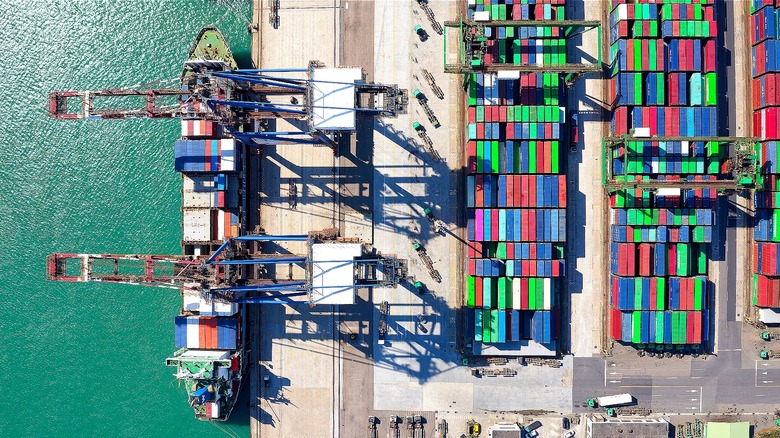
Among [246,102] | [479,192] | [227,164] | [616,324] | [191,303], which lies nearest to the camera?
[246,102]

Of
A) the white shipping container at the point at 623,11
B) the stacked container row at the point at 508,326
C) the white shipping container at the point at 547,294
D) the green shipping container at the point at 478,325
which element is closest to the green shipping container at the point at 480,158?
the white shipping container at the point at 547,294

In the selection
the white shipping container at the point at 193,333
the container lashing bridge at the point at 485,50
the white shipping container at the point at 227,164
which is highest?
the container lashing bridge at the point at 485,50

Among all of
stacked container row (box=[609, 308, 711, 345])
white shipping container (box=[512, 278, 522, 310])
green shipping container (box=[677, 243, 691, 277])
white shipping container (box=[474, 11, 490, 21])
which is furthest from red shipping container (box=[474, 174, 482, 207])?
green shipping container (box=[677, 243, 691, 277])

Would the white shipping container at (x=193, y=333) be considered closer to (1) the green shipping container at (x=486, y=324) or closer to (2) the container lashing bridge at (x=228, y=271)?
(2) the container lashing bridge at (x=228, y=271)

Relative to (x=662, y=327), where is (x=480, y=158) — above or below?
above

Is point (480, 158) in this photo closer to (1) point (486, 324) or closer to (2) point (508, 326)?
(1) point (486, 324)

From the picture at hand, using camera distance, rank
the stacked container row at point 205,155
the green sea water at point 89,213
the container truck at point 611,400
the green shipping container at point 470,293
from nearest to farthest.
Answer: the stacked container row at point 205,155
the green shipping container at point 470,293
the container truck at point 611,400
the green sea water at point 89,213

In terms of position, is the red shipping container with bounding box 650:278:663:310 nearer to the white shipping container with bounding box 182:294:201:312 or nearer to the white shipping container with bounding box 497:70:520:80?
the white shipping container with bounding box 497:70:520:80

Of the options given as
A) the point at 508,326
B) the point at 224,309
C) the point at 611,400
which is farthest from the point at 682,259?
the point at 224,309
